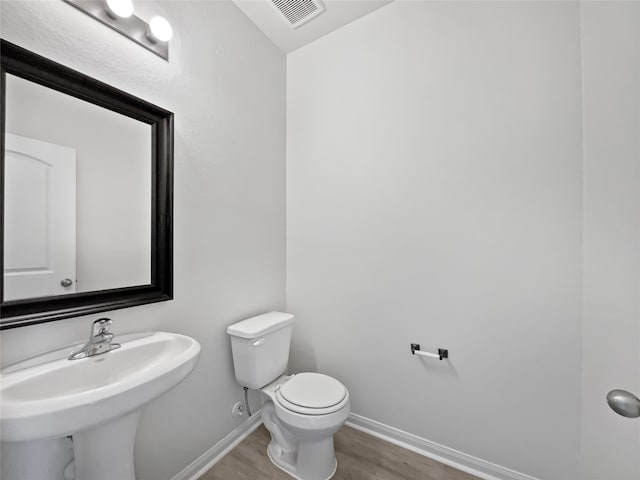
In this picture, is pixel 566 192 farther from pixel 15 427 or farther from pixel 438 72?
pixel 15 427

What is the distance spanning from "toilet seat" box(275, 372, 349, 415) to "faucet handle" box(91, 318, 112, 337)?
0.84 metres

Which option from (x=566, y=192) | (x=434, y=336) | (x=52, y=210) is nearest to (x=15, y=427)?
(x=52, y=210)

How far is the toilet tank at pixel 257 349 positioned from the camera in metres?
1.44

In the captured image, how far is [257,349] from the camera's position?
1448mm

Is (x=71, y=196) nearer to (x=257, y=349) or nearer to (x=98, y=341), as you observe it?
(x=98, y=341)

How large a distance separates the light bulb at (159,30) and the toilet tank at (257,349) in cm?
140

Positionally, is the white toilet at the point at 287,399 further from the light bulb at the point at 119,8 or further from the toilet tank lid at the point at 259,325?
the light bulb at the point at 119,8

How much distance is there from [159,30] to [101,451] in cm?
158

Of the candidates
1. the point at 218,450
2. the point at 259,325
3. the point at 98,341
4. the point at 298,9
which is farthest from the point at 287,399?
the point at 298,9

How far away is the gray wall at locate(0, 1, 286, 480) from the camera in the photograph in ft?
3.15

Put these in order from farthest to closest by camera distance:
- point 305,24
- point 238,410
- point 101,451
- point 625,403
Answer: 1. point 305,24
2. point 238,410
3. point 101,451
4. point 625,403

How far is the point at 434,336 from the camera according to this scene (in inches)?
58.4

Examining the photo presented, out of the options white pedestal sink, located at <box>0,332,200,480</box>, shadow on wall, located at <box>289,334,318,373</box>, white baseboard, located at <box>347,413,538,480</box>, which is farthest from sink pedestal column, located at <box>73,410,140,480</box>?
white baseboard, located at <box>347,413,538,480</box>

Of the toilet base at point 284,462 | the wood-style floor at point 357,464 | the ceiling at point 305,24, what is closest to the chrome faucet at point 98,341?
the wood-style floor at point 357,464
